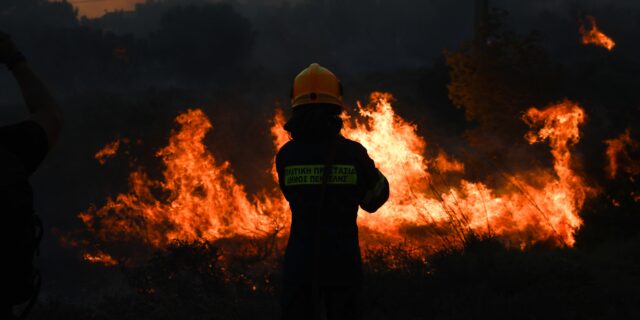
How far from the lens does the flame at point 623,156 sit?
12.7 m

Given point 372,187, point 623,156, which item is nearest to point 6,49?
point 372,187

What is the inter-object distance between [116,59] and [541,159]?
190ft

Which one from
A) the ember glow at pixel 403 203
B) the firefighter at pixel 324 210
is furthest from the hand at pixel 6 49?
the ember glow at pixel 403 203

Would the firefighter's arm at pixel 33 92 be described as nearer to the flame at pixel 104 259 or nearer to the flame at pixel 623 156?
the flame at pixel 623 156

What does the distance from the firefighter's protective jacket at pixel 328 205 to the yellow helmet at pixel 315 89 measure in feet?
1.03

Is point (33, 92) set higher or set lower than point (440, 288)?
higher

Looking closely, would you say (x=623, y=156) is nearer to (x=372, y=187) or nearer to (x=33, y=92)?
(x=372, y=187)

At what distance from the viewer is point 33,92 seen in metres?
2.85

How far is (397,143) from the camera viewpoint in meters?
14.2

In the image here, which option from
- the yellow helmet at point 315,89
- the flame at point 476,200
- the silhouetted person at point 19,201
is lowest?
the silhouetted person at point 19,201

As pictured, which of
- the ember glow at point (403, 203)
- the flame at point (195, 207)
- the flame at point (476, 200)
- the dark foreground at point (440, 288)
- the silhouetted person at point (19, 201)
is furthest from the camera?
the flame at point (195, 207)

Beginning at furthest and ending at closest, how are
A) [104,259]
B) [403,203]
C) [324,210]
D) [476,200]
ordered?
[104,259] → [403,203] → [476,200] → [324,210]

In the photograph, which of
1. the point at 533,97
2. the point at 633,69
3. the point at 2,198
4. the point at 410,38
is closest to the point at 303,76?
the point at 2,198

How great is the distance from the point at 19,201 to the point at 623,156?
1284 cm
